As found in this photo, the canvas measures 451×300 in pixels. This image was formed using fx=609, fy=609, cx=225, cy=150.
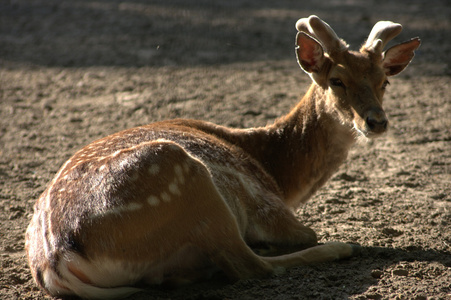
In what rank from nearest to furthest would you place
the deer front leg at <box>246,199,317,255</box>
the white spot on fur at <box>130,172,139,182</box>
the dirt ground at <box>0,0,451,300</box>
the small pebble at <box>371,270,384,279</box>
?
the white spot on fur at <box>130,172,139,182</box> → the small pebble at <box>371,270,384,279</box> → the dirt ground at <box>0,0,451,300</box> → the deer front leg at <box>246,199,317,255</box>

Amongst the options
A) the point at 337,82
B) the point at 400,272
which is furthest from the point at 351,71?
the point at 400,272

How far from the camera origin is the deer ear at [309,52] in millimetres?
4895

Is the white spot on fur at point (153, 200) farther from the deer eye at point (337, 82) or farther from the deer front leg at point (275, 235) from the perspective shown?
the deer eye at point (337, 82)

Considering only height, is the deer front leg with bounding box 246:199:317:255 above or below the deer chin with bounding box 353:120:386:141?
below

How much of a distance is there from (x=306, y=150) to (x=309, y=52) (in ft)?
2.65

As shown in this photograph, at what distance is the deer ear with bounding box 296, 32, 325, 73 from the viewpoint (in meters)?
4.89

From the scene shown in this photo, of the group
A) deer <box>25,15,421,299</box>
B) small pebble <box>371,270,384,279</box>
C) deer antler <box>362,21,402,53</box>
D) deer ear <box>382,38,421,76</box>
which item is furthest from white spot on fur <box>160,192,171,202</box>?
deer ear <box>382,38,421,76</box>

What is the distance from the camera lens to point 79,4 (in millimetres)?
12969

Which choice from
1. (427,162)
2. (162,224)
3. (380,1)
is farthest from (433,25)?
(162,224)

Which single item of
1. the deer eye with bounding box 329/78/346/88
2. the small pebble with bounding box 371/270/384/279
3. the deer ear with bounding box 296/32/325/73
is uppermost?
the deer ear with bounding box 296/32/325/73

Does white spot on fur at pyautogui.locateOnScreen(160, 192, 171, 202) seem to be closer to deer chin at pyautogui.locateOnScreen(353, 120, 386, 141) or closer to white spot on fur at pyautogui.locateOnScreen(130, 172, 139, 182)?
white spot on fur at pyautogui.locateOnScreen(130, 172, 139, 182)

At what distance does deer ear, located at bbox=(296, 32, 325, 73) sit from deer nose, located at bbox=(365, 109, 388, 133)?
2.22 feet

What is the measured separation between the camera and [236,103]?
7703 mm

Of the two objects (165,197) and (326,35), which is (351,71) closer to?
(326,35)
